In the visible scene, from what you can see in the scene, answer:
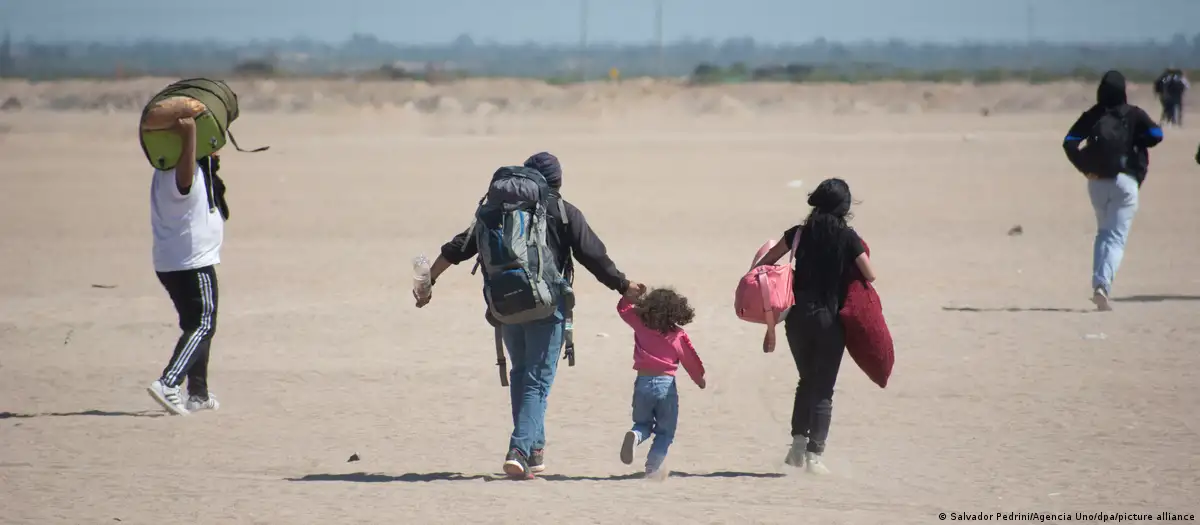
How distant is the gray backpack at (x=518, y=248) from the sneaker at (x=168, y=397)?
2588 millimetres

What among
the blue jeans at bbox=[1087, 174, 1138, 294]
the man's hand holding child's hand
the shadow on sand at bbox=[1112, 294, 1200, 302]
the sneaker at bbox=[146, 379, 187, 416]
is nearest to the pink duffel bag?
the man's hand holding child's hand

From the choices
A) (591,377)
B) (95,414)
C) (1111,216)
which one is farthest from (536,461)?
(1111,216)

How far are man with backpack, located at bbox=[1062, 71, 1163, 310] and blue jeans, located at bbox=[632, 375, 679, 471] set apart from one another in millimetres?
5592

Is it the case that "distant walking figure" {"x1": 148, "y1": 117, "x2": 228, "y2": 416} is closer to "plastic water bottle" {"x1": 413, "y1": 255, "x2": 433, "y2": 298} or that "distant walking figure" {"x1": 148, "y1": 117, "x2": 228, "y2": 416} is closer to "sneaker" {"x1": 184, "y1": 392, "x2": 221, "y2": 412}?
"sneaker" {"x1": 184, "y1": 392, "x2": 221, "y2": 412}

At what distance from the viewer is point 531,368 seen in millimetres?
6840

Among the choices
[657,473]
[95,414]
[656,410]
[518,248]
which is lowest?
[95,414]

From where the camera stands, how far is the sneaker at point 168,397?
8.31 metres

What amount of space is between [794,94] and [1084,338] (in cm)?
5093

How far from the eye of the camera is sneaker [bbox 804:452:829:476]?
23.2 ft

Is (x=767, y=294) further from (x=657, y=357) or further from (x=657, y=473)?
(x=657, y=473)

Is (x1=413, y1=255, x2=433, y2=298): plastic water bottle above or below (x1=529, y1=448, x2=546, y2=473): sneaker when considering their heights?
above

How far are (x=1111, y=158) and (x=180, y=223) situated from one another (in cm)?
683

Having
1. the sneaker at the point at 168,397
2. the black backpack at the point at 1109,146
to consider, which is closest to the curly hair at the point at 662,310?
the sneaker at the point at 168,397

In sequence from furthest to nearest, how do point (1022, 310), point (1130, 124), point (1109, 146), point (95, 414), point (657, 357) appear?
point (1022, 310)
point (1130, 124)
point (1109, 146)
point (95, 414)
point (657, 357)
